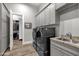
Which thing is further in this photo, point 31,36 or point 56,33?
point 31,36

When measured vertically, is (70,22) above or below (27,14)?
below

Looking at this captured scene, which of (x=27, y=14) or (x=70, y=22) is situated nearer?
(x=70, y=22)

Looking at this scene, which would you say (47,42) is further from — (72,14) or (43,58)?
(43,58)

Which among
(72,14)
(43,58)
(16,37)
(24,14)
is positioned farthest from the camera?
(16,37)

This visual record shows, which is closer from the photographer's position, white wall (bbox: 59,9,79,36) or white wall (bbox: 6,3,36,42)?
white wall (bbox: 59,9,79,36)

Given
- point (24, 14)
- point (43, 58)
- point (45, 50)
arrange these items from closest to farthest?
point (43, 58) < point (45, 50) < point (24, 14)

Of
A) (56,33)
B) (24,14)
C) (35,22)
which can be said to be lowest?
(56,33)

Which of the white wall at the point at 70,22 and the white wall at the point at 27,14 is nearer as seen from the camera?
the white wall at the point at 70,22

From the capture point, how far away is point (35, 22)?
470cm

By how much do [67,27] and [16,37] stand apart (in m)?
5.22

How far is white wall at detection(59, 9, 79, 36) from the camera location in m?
Answer: 2.12

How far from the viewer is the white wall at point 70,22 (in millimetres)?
2123

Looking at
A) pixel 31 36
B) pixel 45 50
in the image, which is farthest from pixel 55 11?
pixel 31 36

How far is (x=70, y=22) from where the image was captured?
2396mm
